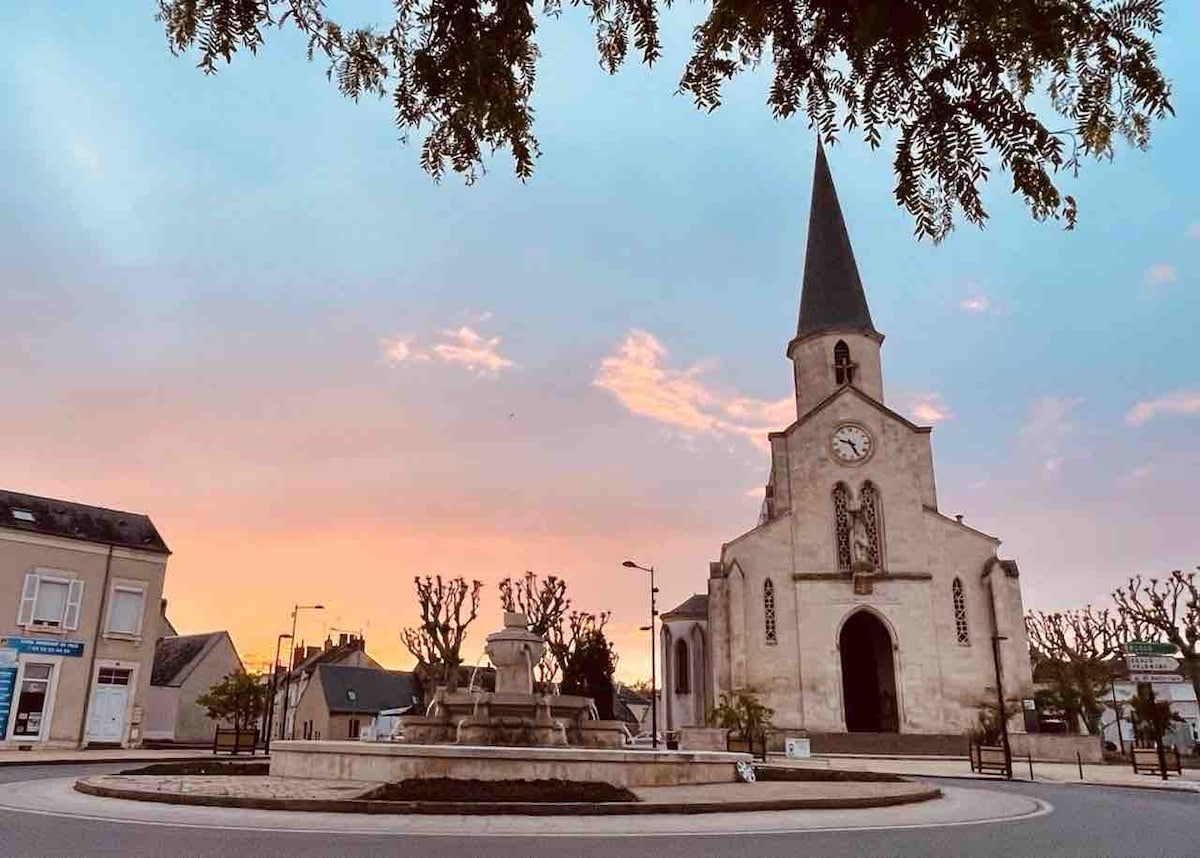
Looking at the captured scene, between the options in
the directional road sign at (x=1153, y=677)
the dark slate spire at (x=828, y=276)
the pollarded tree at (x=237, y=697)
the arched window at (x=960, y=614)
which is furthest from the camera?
the dark slate spire at (x=828, y=276)

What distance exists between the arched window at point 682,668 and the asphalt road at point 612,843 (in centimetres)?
3649

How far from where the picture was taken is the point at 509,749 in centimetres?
1323

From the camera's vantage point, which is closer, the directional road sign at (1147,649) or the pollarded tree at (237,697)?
the directional road sign at (1147,649)

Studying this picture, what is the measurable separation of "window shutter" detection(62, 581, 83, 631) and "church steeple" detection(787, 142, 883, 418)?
36058 millimetres

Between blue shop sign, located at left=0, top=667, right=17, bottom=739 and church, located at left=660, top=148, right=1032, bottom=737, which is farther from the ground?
church, located at left=660, top=148, right=1032, bottom=737

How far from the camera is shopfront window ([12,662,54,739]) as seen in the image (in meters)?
28.4

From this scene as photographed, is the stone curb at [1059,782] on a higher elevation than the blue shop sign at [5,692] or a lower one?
lower

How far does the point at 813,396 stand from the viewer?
4972 cm

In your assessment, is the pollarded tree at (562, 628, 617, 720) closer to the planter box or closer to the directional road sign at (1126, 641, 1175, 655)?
the planter box

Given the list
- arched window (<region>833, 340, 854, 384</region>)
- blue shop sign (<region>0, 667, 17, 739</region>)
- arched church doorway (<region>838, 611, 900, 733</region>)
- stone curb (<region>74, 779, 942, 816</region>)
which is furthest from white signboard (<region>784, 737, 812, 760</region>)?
blue shop sign (<region>0, 667, 17, 739</region>)

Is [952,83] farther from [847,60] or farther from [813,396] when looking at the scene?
[813,396]

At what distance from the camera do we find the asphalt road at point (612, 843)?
7.41 metres

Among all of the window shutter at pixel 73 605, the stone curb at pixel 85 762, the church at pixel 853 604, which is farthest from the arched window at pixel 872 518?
the window shutter at pixel 73 605

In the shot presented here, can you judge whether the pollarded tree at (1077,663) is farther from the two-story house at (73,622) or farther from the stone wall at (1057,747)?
the two-story house at (73,622)
